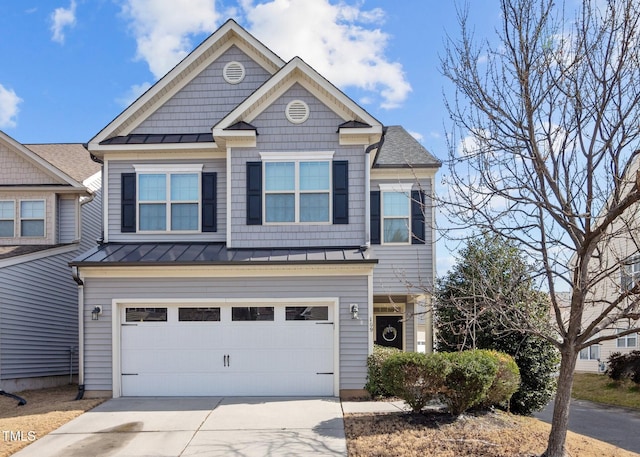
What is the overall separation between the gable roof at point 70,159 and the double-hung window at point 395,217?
933cm

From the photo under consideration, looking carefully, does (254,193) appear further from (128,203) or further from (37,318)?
(37,318)

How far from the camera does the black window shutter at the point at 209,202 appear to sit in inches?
546

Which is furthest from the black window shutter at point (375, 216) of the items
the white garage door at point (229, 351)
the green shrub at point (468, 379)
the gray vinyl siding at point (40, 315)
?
the gray vinyl siding at point (40, 315)

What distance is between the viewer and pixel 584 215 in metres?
7.15

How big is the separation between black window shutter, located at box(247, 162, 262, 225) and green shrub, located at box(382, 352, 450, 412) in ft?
16.6

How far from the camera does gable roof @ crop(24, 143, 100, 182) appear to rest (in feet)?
58.4

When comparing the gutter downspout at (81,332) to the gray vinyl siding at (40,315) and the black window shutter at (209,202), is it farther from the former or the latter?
the black window shutter at (209,202)

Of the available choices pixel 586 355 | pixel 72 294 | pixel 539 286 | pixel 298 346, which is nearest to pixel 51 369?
pixel 72 294

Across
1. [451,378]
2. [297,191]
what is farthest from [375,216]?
[451,378]

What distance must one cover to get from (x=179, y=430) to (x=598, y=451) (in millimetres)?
6900

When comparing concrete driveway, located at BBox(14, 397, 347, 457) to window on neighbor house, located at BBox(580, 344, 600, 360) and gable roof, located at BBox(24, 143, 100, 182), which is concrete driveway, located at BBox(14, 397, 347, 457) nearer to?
gable roof, located at BBox(24, 143, 100, 182)

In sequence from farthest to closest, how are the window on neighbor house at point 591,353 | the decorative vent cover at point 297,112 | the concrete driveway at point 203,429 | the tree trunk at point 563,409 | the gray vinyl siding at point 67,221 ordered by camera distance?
the window on neighbor house at point 591,353 → the gray vinyl siding at point 67,221 → the decorative vent cover at point 297,112 → the concrete driveway at point 203,429 → the tree trunk at point 563,409

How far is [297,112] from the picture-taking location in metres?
13.4

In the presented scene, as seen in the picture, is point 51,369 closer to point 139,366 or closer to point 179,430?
point 139,366
